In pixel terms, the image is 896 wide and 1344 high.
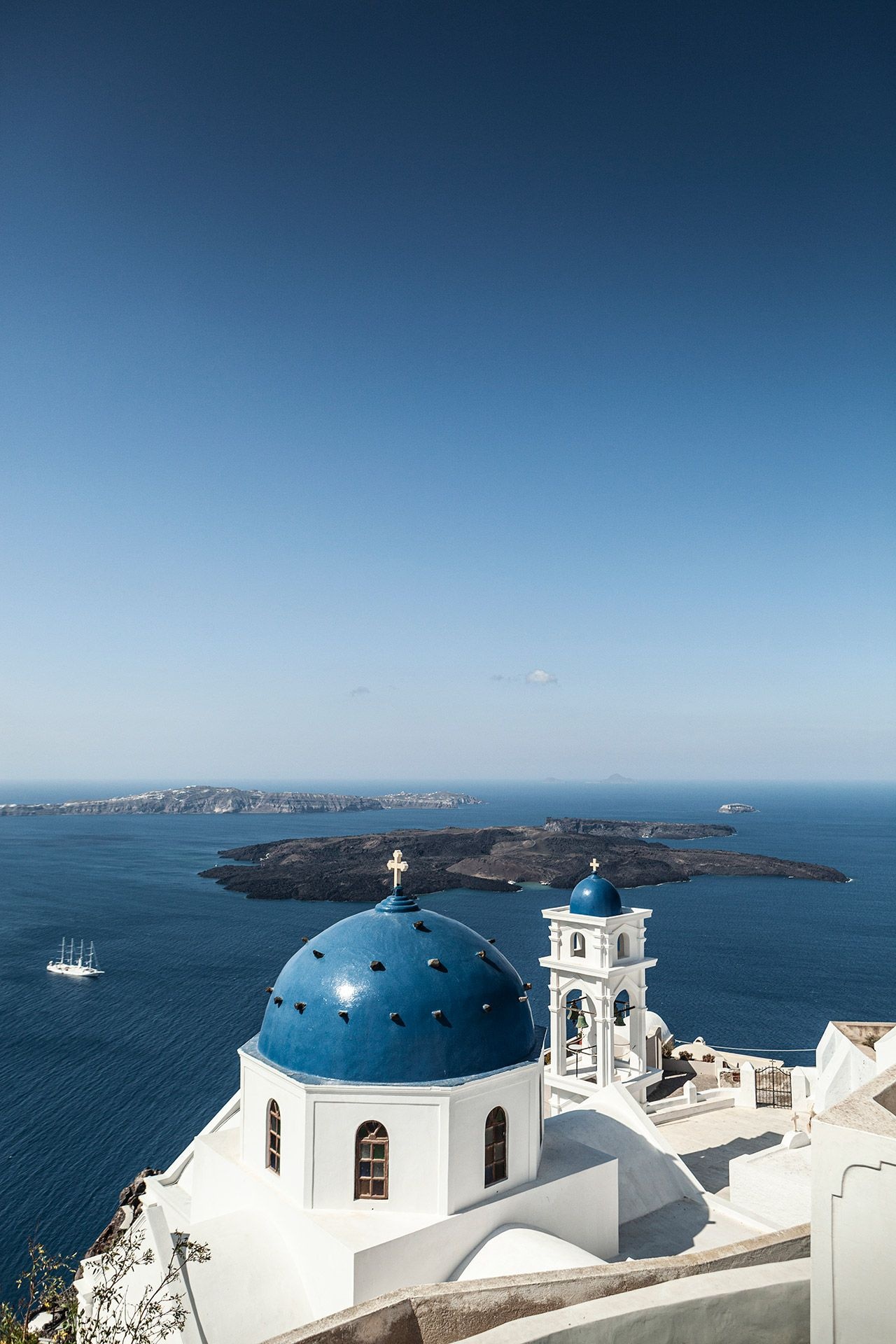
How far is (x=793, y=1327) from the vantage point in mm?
6758

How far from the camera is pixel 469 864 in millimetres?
108625

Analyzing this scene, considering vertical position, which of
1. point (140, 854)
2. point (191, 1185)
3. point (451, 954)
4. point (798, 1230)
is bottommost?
point (140, 854)

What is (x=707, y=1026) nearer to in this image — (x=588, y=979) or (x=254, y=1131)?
(x=588, y=979)

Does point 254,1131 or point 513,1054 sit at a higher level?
point 513,1054

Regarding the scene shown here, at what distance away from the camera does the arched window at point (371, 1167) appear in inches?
459

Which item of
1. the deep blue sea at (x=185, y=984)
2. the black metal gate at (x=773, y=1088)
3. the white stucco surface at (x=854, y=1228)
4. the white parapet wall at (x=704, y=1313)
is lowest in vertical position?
the deep blue sea at (x=185, y=984)

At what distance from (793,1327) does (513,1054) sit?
6243 millimetres

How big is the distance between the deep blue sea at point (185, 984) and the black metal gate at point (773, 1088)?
61.2 ft

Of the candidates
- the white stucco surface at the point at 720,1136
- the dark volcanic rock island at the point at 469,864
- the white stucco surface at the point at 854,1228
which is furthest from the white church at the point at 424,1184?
the dark volcanic rock island at the point at 469,864

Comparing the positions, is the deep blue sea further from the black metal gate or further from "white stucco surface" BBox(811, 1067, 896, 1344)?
"white stucco surface" BBox(811, 1067, 896, 1344)

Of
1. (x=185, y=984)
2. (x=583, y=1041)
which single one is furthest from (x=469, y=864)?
(x=583, y=1041)

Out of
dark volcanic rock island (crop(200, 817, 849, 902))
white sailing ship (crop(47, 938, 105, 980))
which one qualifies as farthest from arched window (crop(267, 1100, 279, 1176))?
dark volcanic rock island (crop(200, 817, 849, 902))

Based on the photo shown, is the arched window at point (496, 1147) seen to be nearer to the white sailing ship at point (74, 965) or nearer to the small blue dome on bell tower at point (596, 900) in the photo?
the small blue dome on bell tower at point (596, 900)

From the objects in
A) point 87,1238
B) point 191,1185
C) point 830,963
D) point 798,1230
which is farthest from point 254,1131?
point 830,963
